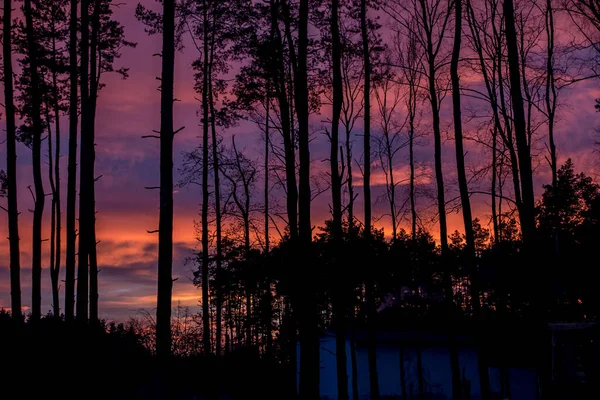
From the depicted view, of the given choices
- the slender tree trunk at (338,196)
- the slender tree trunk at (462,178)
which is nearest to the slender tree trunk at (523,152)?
the slender tree trunk at (462,178)

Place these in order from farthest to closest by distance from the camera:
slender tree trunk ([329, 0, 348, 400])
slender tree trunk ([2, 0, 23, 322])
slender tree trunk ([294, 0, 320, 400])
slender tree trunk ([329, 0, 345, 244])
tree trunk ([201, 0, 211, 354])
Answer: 1. tree trunk ([201, 0, 211, 354])
2. slender tree trunk ([2, 0, 23, 322])
3. slender tree trunk ([329, 0, 345, 244])
4. slender tree trunk ([329, 0, 348, 400])
5. slender tree trunk ([294, 0, 320, 400])

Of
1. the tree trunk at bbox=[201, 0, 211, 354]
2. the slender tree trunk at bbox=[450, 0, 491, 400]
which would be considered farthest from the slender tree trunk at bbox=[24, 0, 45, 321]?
the slender tree trunk at bbox=[450, 0, 491, 400]

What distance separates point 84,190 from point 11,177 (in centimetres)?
355

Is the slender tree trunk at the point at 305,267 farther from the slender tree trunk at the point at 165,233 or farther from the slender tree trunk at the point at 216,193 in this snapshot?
the slender tree trunk at the point at 216,193

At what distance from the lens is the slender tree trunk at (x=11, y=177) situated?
854 inches

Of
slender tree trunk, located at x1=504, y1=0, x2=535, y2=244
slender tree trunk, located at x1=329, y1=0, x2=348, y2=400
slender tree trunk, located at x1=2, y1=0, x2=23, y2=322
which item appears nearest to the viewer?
slender tree trunk, located at x1=504, y1=0, x2=535, y2=244

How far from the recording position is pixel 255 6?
77.3ft

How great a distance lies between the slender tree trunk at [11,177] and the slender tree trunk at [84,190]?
2508mm

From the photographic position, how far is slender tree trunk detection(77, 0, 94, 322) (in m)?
19.8

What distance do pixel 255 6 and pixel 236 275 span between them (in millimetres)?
18387

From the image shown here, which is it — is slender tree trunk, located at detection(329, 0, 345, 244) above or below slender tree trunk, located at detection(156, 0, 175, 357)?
above

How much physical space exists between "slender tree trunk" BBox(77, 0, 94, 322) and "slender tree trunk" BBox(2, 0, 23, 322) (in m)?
2.51

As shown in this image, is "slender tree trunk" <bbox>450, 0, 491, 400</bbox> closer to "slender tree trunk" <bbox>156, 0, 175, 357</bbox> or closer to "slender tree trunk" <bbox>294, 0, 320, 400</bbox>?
"slender tree trunk" <bbox>294, 0, 320, 400</bbox>

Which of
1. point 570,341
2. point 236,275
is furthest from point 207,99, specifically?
point 570,341
